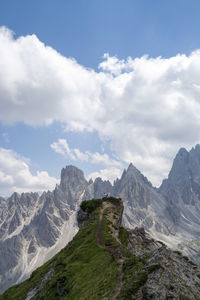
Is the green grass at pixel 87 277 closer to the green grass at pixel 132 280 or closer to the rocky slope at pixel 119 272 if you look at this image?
the rocky slope at pixel 119 272

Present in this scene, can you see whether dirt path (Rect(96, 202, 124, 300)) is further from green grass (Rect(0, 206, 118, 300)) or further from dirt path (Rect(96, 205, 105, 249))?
green grass (Rect(0, 206, 118, 300))

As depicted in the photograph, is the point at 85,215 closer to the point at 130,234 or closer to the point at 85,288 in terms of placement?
the point at 130,234

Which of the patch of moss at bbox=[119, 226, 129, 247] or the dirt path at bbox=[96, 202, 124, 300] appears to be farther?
the patch of moss at bbox=[119, 226, 129, 247]

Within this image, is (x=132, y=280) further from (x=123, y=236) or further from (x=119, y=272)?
(x=123, y=236)

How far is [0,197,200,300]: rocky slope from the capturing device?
2906 cm

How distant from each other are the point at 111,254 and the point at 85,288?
12869 millimetres

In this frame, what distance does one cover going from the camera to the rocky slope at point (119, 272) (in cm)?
2906

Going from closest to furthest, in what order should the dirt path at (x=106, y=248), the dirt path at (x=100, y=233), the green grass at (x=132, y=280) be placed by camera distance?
the green grass at (x=132, y=280) < the dirt path at (x=106, y=248) < the dirt path at (x=100, y=233)

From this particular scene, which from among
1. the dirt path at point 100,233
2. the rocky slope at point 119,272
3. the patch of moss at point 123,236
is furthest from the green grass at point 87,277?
the patch of moss at point 123,236

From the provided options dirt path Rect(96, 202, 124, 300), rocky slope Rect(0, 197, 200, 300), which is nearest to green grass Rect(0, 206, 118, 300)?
rocky slope Rect(0, 197, 200, 300)

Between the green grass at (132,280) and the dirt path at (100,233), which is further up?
the dirt path at (100,233)

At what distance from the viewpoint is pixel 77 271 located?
163 feet

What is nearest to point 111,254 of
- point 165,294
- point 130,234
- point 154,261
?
point 154,261

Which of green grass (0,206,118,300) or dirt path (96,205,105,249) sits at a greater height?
dirt path (96,205,105,249)
